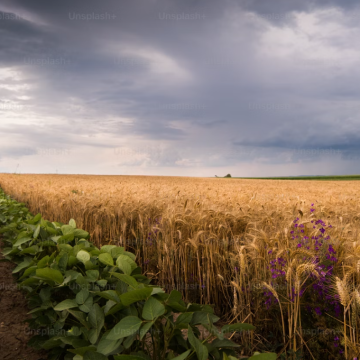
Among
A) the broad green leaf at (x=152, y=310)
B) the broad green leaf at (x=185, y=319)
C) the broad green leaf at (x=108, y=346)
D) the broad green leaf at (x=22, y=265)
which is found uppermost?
the broad green leaf at (x=152, y=310)

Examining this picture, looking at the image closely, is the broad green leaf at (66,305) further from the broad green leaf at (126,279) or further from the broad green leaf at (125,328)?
the broad green leaf at (125,328)

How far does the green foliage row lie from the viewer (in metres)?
1.78

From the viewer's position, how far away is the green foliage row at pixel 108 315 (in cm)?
178

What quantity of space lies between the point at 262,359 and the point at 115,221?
4192 mm

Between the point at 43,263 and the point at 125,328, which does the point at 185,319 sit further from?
the point at 43,263

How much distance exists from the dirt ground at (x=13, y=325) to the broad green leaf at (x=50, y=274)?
0.58 metres

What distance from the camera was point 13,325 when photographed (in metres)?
2.88

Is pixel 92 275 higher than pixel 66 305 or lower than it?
higher

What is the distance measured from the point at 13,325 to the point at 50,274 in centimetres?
79

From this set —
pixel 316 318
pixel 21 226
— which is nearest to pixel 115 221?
pixel 21 226

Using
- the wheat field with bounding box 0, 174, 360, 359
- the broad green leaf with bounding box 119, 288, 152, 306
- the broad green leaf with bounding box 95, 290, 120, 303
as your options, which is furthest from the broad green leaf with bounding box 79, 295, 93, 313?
the wheat field with bounding box 0, 174, 360, 359

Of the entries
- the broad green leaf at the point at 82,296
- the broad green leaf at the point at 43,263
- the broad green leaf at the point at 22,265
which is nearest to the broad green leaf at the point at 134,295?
the broad green leaf at the point at 82,296

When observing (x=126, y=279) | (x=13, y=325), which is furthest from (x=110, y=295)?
(x=13, y=325)

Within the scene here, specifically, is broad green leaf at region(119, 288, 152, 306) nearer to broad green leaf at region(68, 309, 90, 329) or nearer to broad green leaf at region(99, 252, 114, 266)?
broad green leaf at region(68, 309, 90, 329)
